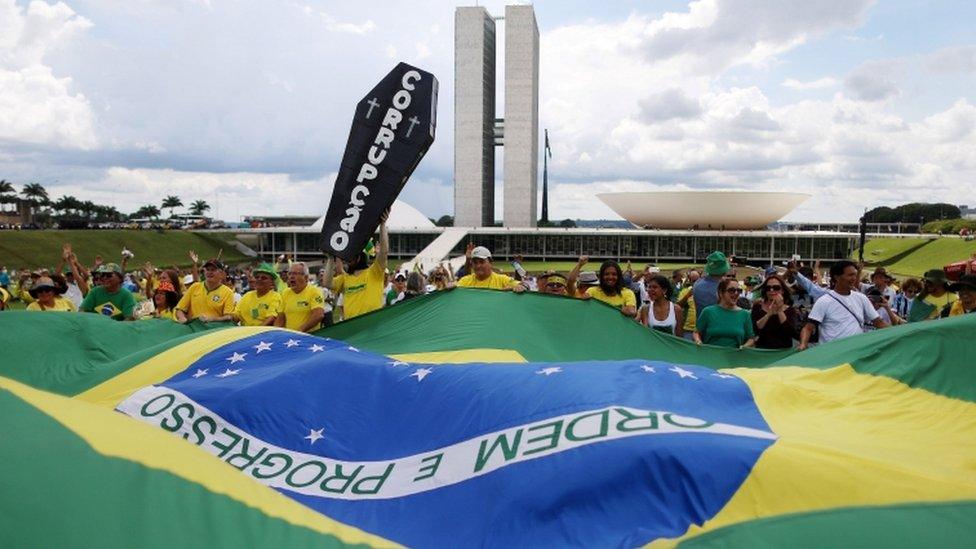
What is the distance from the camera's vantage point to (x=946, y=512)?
2.48 meters

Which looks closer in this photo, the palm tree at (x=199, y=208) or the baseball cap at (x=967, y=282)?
the baseball cap at (x=967, y=282)

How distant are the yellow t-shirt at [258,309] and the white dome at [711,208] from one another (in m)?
74.1

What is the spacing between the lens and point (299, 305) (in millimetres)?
6594

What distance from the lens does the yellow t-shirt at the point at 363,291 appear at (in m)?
6.95

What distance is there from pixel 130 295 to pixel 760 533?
6435 millimetres

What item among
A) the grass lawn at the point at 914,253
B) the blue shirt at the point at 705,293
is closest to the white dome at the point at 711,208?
the grass lawn at the point at 914,253

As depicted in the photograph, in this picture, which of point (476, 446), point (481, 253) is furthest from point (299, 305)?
point (476, 446)

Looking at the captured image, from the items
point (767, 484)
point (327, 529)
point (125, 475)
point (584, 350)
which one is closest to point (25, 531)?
point (125, 475)

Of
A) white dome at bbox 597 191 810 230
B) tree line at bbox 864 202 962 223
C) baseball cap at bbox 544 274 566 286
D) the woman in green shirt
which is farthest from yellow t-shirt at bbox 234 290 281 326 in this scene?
tree line at bbox 864 202 962 223

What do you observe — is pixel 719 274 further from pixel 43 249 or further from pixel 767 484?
pixel 43 249

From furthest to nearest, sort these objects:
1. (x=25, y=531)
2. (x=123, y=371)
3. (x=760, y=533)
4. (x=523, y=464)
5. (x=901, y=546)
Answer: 1. (x=123, y=371)
2. (x=523, y=464)
3. (x=760, y=533)
4. (x=901, y=546)
5. (x=25, y=531)

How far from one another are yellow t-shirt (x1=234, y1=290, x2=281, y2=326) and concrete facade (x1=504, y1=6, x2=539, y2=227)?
68.4 m

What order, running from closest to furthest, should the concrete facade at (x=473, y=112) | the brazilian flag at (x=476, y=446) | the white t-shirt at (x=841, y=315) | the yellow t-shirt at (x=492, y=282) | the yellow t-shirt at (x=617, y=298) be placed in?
the brazilian flag at (x=476, y=446) → the white t-shirt at (x=841, y=315) → the yellow t-shirt at (x=617, y=298) → the yellow t-shirt at (x=492, y=282) → the concrete facade at (x=473, y=112)

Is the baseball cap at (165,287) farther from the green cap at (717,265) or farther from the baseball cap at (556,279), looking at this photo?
the green cap at (717,265)
